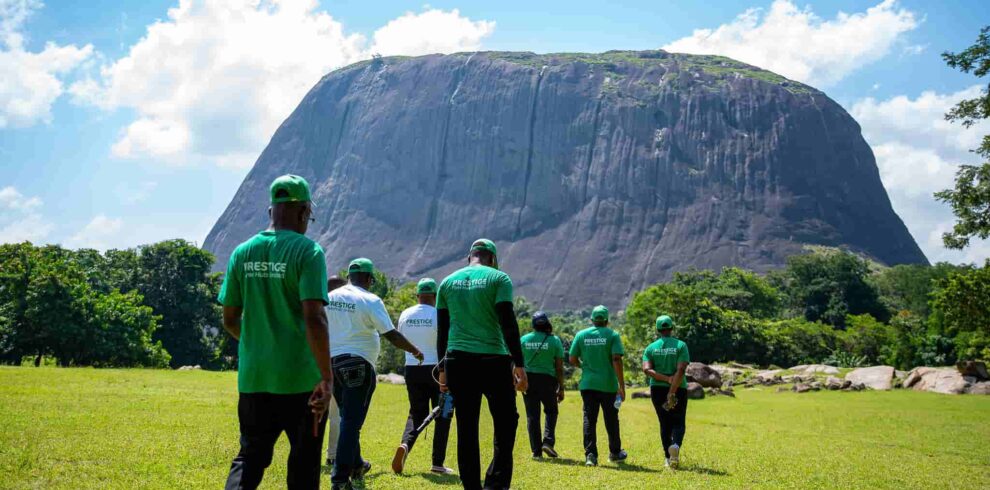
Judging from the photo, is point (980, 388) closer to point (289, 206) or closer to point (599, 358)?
point (599, 358)

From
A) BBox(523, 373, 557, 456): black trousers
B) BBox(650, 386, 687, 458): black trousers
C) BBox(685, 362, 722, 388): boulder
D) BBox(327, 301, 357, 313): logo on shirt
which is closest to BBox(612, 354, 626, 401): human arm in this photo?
BBox(650, 386, 687, 458): black trousers

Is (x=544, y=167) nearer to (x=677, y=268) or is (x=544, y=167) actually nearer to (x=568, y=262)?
(x=568, y=262)

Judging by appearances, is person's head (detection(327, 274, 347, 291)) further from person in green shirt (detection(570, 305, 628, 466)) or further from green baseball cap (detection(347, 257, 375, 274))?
person in green shirt (detection(570, 305, 628, 466))

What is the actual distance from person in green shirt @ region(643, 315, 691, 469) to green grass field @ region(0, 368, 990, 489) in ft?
1.61

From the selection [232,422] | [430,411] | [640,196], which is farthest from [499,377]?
[640,196]

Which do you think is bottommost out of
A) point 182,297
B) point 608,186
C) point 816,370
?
point 816,370

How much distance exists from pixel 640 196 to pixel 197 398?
511ft

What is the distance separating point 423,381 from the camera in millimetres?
10516

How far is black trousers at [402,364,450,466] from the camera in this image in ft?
33.7

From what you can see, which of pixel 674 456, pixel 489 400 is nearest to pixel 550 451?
pixel 674 456

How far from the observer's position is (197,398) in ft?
73.3

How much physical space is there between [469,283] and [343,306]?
1744 mm

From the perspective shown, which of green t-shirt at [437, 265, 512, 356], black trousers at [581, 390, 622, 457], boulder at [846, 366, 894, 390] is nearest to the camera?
green t-shirt at [437, 265, 512, 356]

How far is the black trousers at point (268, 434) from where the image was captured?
518 centimetres
